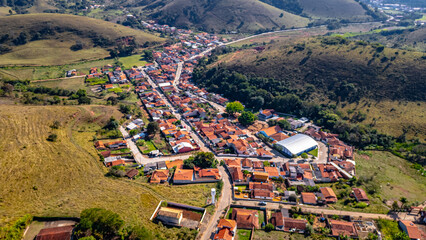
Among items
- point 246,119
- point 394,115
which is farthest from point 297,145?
point 394,115

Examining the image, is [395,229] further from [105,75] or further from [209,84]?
[105,75]

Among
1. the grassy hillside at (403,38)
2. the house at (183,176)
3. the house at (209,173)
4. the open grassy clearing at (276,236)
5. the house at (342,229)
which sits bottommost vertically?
the house at (183,176)

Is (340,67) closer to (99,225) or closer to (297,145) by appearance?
(297,145)

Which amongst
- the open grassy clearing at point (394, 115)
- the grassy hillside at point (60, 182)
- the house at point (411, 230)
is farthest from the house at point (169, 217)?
the open grassy clearing at point (394, 115)

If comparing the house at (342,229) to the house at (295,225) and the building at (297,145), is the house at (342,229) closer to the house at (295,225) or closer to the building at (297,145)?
the house at (295,225)

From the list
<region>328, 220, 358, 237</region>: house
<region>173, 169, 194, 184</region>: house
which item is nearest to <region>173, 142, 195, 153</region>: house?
<region>173, 169, 194, 184</region>: house

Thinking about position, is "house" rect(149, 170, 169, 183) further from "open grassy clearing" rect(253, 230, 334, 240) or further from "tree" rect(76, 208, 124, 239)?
"open grassy clearing" rect(253, 230, 334, 240)
